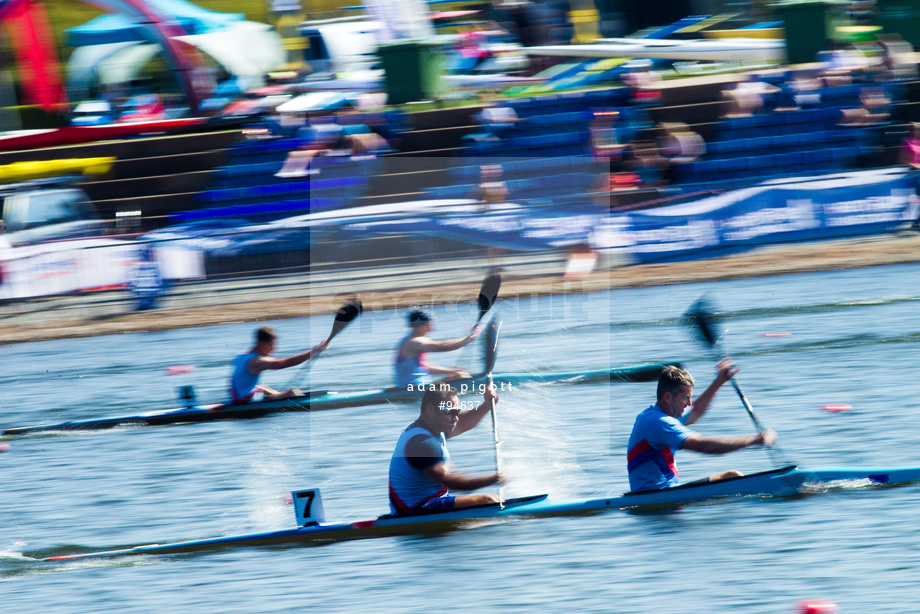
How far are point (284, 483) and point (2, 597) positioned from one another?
9.08ft

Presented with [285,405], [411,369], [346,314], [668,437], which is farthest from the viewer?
[285,405]

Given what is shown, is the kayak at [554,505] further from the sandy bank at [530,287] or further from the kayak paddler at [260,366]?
the sandy bank at [530,287]

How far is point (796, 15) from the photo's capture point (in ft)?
68.1

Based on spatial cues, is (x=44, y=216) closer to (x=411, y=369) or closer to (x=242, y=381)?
(x=242, y=381)

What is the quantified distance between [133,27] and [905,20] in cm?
1599

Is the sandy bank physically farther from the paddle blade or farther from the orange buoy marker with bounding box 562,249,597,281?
the paddle blade

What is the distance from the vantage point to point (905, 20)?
67.9 ft

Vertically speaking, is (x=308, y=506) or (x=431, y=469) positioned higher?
(x=431, y=469)

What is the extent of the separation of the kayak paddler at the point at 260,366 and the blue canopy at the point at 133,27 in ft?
47.7

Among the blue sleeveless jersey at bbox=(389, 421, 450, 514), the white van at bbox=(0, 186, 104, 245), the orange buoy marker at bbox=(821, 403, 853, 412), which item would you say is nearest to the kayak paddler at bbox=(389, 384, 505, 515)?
the blue sleeveless jersey at bbox=(389, 421, 450, 514)

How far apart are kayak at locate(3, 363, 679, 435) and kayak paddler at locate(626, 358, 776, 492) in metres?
4.13

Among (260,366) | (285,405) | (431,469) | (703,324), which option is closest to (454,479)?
(431,469)

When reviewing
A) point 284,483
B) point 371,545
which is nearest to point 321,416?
point 284,483

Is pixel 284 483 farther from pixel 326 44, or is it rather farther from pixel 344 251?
pixel 326 44
